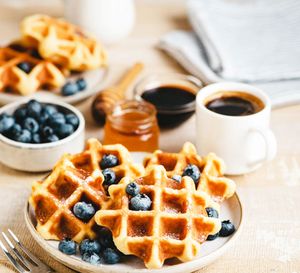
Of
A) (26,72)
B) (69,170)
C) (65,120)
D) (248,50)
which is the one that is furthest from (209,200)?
(248,50)

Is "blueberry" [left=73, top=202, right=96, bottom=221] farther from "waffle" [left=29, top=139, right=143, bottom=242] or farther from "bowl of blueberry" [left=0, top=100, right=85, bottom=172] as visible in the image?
"bowl of blueberry" [left=0, top=100, right=85, bottom=172]

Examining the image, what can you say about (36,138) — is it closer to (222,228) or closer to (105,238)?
(105,238)

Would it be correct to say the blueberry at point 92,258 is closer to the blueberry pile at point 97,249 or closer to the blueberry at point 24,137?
the blueberry pile at point 97,249

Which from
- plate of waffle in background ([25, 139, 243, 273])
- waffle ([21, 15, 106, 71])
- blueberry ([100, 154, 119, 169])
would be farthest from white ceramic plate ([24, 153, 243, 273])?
waffle ([21, 15, 106, 71])

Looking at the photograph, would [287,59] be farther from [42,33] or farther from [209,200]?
[209,200]

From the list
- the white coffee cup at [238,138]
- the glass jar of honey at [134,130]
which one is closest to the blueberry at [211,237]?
the white coffee cup at [238,138]
